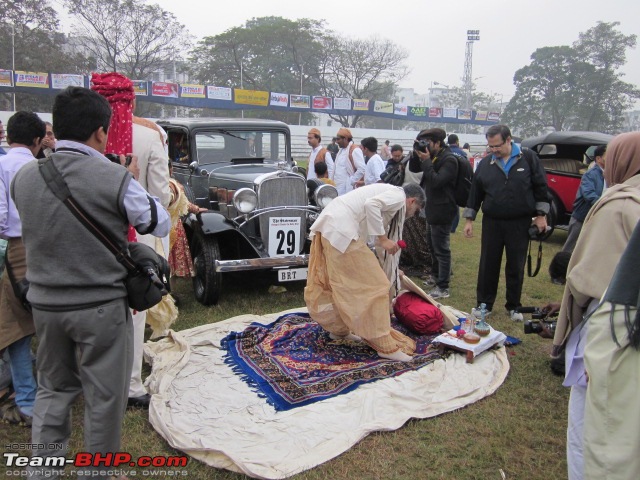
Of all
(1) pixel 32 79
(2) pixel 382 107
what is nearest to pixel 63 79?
(1) pixel 32 79

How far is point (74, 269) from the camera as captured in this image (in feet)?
6.07

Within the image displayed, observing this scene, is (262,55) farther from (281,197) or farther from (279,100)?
(281,197)

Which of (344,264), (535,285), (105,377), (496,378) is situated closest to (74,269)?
(105,377)

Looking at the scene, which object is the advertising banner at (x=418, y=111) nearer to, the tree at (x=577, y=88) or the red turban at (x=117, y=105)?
the tree at (x=577, y=88)

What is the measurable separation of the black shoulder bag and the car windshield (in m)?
4.17

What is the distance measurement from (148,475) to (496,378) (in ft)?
7.90

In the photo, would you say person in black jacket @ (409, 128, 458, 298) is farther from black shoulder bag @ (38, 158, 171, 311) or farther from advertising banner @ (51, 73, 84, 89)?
advertising banner @ (51, 73, 84, 89)

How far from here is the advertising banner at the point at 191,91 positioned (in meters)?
28.1

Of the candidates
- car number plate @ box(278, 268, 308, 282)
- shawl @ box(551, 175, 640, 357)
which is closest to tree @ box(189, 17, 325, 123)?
car number plate @ box(278, 268, 308, 282)

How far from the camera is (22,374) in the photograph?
284 centimetres

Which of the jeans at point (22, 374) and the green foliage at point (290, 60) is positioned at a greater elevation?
the green foliage at point (290, 60)

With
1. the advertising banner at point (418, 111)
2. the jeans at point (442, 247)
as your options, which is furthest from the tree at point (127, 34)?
the jeans at point (442, 247)

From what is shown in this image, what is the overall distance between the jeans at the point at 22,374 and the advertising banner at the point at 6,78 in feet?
87.4

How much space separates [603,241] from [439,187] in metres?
3.24
